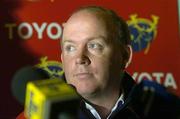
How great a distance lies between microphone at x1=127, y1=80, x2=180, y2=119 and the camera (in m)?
1.01

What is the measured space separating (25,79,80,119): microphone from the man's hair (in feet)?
1.96

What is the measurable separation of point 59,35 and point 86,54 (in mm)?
1017

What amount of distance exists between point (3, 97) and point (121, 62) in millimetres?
1074

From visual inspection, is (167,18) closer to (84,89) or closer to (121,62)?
(121,62)

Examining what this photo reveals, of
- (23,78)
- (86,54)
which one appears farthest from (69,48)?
(23,78)

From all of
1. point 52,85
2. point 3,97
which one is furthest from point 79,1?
point 52,85

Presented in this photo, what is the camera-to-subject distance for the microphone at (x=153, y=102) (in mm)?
1007

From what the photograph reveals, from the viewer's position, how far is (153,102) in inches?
40.6

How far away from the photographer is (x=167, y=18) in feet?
6.95

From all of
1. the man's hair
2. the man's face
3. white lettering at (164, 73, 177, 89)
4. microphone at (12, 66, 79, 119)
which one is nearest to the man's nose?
the man's face

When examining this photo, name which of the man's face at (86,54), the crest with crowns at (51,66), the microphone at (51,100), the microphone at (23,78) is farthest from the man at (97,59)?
the crest with crowns at (51,66)

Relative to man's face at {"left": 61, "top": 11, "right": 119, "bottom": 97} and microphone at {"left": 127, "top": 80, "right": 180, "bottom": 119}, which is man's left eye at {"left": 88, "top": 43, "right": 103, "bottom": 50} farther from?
microphone at {"left": 127, "top": 80, "right": 180, "bottom": 119}

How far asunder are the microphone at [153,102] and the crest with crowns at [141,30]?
103 cm

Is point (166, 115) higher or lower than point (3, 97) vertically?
higher
